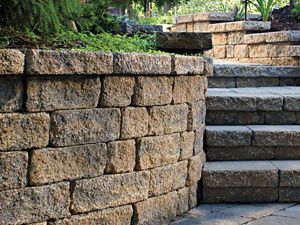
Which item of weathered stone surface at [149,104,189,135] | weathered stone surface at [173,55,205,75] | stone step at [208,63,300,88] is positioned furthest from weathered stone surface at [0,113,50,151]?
stone step at [208,63,300,88]

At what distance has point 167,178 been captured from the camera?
4020 millimetres

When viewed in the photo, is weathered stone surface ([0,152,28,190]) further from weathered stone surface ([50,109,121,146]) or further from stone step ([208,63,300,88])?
stone step ([208,63,300,88])

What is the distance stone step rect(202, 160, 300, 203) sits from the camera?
14.7 ft

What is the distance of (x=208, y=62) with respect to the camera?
441cm

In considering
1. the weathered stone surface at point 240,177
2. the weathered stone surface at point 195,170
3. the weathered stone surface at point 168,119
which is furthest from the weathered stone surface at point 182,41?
the weathered stone surface at point 240,177

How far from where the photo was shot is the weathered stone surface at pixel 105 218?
134 inches

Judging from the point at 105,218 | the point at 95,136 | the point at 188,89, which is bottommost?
the point at 105,218

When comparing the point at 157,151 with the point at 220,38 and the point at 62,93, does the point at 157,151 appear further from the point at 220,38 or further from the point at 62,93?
the point at 220,38

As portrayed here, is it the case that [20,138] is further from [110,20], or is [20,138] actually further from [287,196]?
[110,20]

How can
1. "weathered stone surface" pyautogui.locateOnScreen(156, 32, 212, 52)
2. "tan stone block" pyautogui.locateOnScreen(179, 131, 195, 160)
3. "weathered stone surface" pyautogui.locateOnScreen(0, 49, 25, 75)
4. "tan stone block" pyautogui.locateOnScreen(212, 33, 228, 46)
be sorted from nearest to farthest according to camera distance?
1. "weathered stone surface" pyautogui.locateOnScreen(0, 49, 25, 75)
2. "tan stone block" pyautogui.locateOnScreen(179, 131, 195, 160)
3. "weathered stone surface" pyautogui.locateOnScreen(156, 32, 212, 52)
4. "tan stone block" pyautogui.locateOnScreen(212, 33, 228, 46)

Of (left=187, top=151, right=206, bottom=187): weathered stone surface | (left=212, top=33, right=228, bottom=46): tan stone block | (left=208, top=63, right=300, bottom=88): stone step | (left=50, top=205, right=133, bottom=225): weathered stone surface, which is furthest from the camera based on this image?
(left=212, top=33, right=228, bottom=46): tan stone block

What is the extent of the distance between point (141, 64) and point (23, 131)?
0.98 meters

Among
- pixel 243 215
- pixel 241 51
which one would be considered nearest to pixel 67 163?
pixel 243 215

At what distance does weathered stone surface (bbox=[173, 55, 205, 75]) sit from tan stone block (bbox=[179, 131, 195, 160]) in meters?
0.52
